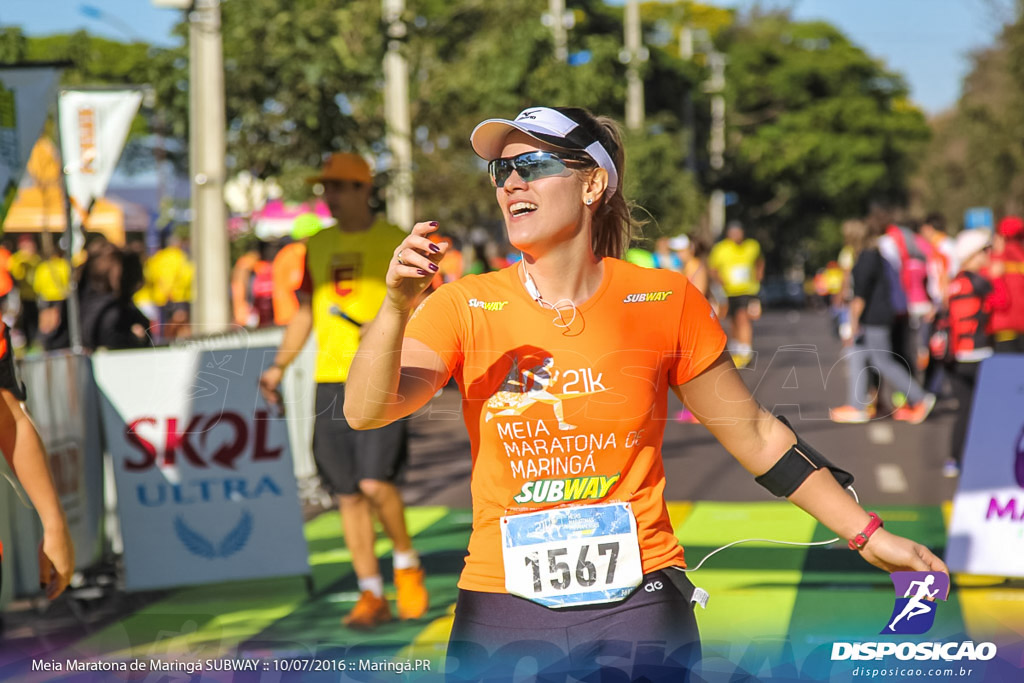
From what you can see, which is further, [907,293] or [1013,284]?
[907,293]

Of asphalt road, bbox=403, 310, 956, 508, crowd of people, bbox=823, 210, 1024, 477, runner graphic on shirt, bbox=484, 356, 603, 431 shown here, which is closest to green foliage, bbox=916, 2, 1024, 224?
crowd of people, bbox=823, 210, 1024, 477

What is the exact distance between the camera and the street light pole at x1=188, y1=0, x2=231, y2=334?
9.77 meters

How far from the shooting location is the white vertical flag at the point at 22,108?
21.9ft

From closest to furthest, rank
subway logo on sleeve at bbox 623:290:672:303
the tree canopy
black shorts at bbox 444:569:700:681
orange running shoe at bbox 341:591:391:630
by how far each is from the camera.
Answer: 1. black shorts at bbox 444:569:700:681
2. subway logo on sleeve at bbox 623:290:672:303
3. orange running shoe at bbox 341:591:391:630
4. the tree canopy

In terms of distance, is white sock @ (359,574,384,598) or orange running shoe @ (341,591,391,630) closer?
orange running shoe @ (341,591,391,630)

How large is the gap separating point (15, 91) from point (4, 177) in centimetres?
46

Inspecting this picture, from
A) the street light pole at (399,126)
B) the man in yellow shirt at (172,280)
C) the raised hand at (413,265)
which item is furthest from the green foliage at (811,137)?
the raised hand at (413,265)

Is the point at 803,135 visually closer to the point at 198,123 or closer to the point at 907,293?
the point at 907,293

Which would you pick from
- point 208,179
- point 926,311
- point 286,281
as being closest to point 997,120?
point 926,311

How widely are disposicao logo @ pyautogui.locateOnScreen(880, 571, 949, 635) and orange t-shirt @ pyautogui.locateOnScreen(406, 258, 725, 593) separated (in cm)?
53

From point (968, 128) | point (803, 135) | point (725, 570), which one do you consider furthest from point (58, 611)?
point (803, 135)

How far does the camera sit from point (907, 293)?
46.0ft

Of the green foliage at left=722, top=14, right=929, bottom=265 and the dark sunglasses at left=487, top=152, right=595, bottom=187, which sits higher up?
the green foliage at left=722, top=14, right=929, bottom=265

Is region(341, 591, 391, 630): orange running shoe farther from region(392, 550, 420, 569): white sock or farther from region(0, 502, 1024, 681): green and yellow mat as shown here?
region(392, 550, 420, 569): white sock
